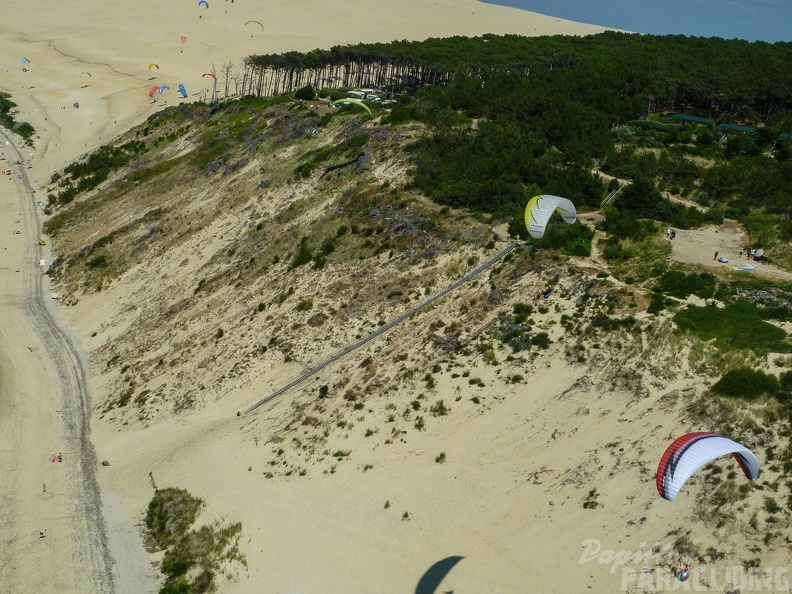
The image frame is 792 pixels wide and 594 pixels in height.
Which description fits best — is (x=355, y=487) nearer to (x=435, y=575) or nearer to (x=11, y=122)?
(x=435, y=575)

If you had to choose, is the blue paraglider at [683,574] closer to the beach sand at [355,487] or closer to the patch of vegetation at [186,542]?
the beach sand at [355,487]

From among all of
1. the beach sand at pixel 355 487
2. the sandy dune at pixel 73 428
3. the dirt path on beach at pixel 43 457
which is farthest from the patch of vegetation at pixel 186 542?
the dirt path on beach at pixel 43 457

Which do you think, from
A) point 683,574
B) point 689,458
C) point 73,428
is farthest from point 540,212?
point 73,428

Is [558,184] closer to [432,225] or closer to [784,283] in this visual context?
[432,225]

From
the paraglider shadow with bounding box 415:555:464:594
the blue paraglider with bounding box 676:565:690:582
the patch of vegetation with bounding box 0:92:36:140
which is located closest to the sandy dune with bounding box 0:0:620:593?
the paraglider shadow with bounding box 415:555:464:594

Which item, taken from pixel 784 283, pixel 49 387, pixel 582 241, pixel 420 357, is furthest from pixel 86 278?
pixel 784 283

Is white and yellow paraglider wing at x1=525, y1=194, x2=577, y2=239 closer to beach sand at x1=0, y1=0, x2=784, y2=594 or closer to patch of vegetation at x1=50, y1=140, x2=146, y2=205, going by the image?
beach sand at x1=0, y1=0, x2=784, y2=594
